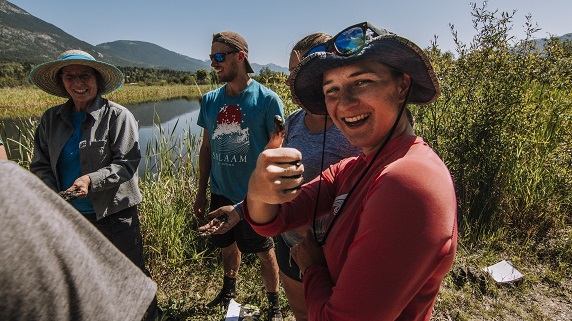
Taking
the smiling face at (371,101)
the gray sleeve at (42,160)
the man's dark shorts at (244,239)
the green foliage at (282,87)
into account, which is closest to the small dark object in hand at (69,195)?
the gray sleeve at (42,160)

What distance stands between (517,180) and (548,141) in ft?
2.46

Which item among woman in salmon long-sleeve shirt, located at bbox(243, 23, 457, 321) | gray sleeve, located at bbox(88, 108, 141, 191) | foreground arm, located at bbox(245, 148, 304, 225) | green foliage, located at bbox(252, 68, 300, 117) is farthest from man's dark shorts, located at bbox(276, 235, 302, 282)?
green foliage, located at bbox(252, 68, 300, 117)

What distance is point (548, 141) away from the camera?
148 inches

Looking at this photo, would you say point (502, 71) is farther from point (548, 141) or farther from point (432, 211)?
point (432, 211)

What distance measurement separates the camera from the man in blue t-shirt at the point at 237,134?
8.18 ft

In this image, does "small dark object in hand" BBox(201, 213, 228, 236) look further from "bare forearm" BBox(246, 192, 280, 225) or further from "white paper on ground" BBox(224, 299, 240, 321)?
"white paper on ground" BBox(224, 299, 240, 321)

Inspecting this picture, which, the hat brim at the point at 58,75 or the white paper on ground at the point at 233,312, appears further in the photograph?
the white paper on ground at the point at 233,312

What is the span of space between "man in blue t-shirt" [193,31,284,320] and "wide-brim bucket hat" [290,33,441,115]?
1186mm

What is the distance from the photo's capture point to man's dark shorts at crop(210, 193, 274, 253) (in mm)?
2492

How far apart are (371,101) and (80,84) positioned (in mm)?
2105

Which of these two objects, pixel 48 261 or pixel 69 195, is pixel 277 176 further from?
pixel 69 195

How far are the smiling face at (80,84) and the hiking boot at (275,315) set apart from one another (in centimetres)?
201

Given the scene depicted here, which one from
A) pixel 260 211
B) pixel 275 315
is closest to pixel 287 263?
pixel 275 315

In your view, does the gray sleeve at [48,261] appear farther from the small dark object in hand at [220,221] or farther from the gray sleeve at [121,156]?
the gray sleeve at [121,156]
